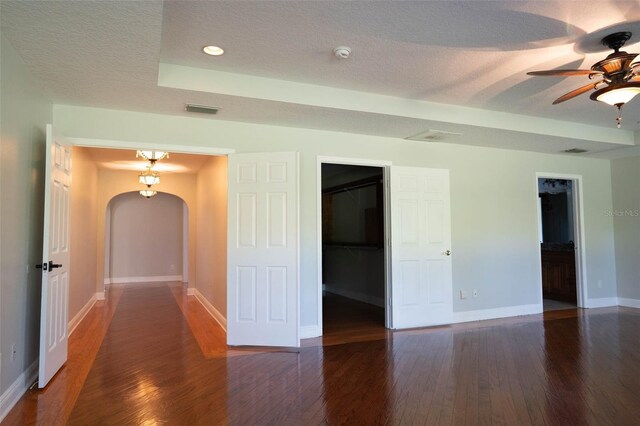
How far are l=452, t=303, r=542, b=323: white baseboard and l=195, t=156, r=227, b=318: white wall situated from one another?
3.19 m

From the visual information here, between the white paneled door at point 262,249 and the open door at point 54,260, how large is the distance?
5.03ft

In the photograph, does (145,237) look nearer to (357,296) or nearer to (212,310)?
(212,310)

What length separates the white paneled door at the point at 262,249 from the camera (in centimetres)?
446

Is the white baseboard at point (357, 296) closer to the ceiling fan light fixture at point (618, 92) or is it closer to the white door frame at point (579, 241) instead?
the white door frame at point (579, 241)

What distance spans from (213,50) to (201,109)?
91 centimetres

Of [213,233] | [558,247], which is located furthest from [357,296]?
[558,247]

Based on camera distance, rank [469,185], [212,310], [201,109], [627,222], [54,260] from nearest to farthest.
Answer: [54,260] → [201,109] → [469,185] → [212,310] → [627,222]

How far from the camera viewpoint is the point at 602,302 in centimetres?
678

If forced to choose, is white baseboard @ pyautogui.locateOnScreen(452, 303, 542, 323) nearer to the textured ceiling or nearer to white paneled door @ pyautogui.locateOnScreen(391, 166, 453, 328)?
white paneled door @ pyautogui.locateOnScreen(391, 166, 453, 328)

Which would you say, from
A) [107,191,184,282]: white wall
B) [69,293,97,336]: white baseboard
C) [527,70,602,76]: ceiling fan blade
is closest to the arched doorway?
[107,191,184,282]: white wall

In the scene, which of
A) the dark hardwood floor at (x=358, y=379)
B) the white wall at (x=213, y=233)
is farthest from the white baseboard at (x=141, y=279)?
the dark hardwood floor at (x=358, y=379)

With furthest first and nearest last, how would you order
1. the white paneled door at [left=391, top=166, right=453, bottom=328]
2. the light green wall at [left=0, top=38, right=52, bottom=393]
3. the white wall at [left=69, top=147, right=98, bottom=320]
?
the white wall at [left=69, top=147, right=98, bottom=320]
the white paneled door at [left=391, top=166, right=453, bottom=328]
the light green wall at [left=0, top=38, right=52, bottom=393]

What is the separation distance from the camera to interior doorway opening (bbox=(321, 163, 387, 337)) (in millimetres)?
6320

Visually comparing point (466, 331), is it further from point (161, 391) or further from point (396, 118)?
point (161, 391)
